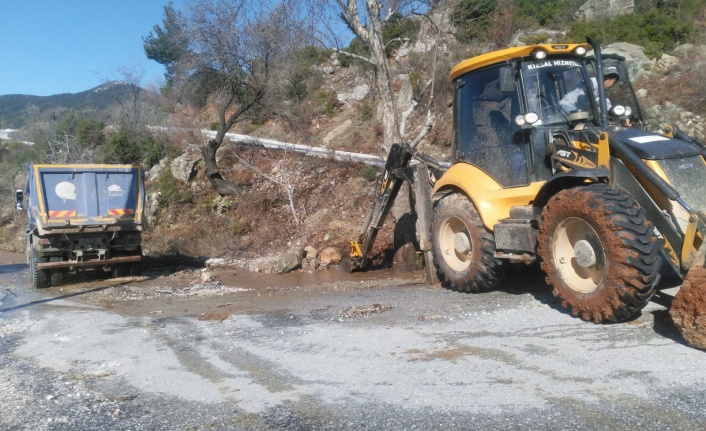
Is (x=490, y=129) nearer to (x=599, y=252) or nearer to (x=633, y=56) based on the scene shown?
(x=599, y=252)

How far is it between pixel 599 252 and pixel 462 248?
8.67 ft

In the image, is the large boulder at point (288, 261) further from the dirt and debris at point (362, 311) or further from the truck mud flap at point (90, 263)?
the dirt and debris at point (362, 311)

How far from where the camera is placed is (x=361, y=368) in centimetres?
564

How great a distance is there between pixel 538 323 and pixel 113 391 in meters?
4.05

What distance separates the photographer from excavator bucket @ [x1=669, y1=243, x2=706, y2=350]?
5.21 m

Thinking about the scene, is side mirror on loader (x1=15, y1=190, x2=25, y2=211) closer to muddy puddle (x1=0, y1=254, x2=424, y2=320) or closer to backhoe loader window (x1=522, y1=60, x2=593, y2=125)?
muddy puddle (x1=0, y1=254, x2=424, y2=320)

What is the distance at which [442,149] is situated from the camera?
74.0ft

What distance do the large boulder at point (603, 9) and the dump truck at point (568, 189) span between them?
25.5 metres

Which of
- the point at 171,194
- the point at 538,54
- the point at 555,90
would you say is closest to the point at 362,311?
the point at 555,90

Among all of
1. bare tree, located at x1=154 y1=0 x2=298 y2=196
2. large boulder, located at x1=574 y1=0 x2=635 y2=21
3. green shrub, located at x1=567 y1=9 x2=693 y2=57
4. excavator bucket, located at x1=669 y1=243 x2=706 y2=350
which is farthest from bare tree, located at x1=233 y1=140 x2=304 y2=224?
large boulder, located at x1=574 y1=0 x2=635 y2=21

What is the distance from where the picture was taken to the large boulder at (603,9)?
31531 mm

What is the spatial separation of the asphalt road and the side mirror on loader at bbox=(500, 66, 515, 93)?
2.47 m

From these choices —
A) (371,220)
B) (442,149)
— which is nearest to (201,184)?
(442,149)

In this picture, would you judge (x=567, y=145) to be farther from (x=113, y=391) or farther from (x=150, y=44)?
(x=150, y=44)
